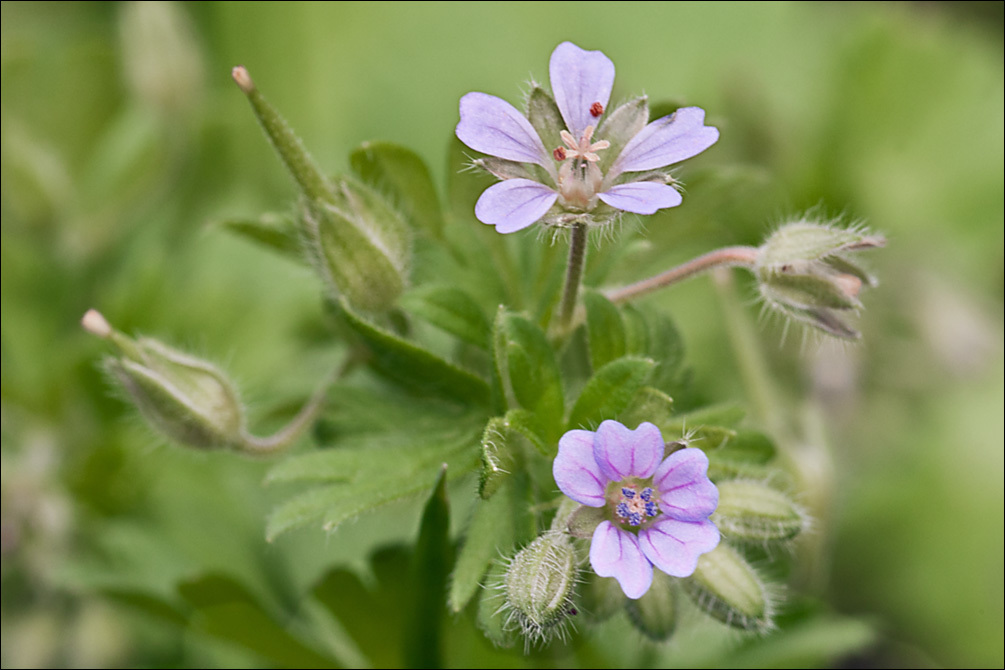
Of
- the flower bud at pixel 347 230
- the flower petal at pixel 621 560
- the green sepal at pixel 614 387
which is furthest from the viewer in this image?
the flower bud at pixel 347 230

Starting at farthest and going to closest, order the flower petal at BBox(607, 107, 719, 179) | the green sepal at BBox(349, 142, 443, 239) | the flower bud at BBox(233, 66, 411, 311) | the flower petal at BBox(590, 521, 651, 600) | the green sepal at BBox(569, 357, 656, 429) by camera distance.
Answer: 1. the green sepal at BBox(349, 142, 443, 239)
2. the flower bud at BBox(233, 66, 411, 311)
3. the green sepal at BBox(569, 357, 656, 429)
4. the flower petal at BBox(607, 107, 719, 179)
5. the flower petal at BBox(590, 521, 651, 600)

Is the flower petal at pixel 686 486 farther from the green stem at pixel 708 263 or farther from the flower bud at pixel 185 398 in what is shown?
the flower bud at pixel 185 398

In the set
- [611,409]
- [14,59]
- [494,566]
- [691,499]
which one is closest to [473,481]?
[494,566]

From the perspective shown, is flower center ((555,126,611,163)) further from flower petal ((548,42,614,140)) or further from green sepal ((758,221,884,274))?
green sepal ((758,221,884,274))

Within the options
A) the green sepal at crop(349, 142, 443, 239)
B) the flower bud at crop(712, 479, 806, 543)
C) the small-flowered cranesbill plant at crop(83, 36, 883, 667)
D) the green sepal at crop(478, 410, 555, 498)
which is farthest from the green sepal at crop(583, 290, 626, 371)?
the green sepal at crop(349, 142, 443, 239)

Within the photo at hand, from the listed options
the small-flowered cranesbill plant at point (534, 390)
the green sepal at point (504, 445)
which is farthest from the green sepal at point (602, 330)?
the green sepal at point (504, 445)

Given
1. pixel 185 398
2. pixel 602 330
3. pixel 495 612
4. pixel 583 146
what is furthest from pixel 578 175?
pixel 185 398
